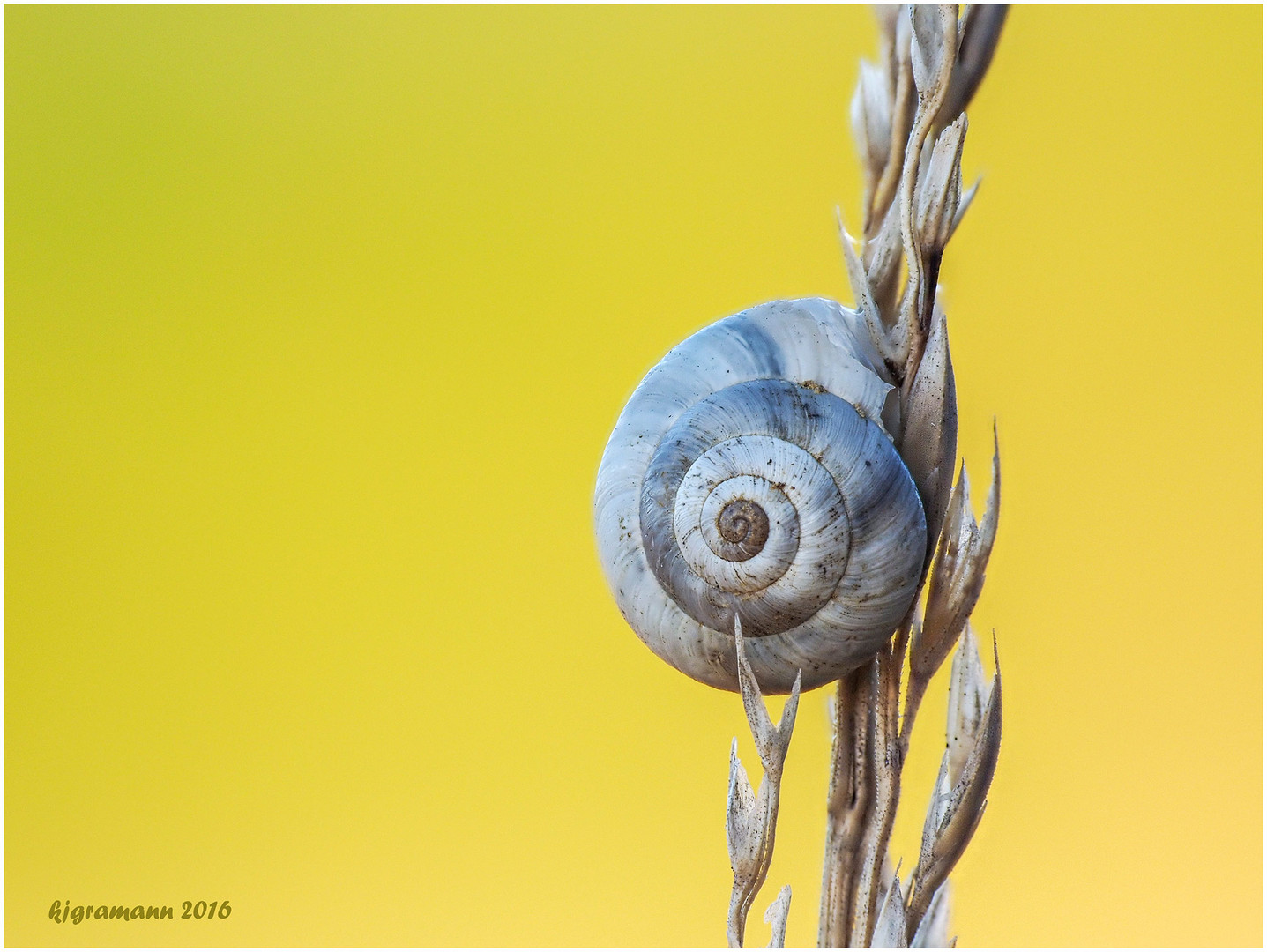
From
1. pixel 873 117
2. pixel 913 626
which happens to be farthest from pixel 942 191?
pixel 913 626

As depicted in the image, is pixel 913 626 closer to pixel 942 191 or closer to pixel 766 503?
pixel 766 503

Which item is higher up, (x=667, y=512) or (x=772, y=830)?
(x=667, y=512)

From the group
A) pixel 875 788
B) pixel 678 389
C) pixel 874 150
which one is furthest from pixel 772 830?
pixel 874 150

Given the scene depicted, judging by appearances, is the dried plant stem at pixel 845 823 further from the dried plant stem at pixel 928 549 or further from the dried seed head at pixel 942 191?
the dried seed head at pixel 942 191

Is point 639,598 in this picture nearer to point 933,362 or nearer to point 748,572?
point 748,572

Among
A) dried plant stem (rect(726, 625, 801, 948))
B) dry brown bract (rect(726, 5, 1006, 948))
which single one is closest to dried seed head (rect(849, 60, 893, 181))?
dry brown bract (rect(726, 5, 1006, 948))

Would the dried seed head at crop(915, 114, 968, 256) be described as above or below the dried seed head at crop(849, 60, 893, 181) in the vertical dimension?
below

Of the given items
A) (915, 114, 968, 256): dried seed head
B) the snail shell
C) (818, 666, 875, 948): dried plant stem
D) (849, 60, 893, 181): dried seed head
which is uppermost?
(849, 60, 893, 181): dried seed head

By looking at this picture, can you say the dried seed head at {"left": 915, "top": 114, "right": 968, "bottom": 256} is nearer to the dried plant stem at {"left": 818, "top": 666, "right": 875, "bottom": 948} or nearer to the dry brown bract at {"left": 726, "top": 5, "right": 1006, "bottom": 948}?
the dry brown bract at {"left": 726, "top": 5, "right": 1006, "bottom": 948}

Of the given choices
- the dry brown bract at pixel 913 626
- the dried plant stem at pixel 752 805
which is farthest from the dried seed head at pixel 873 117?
the dried plant stem at pixel 752 805
